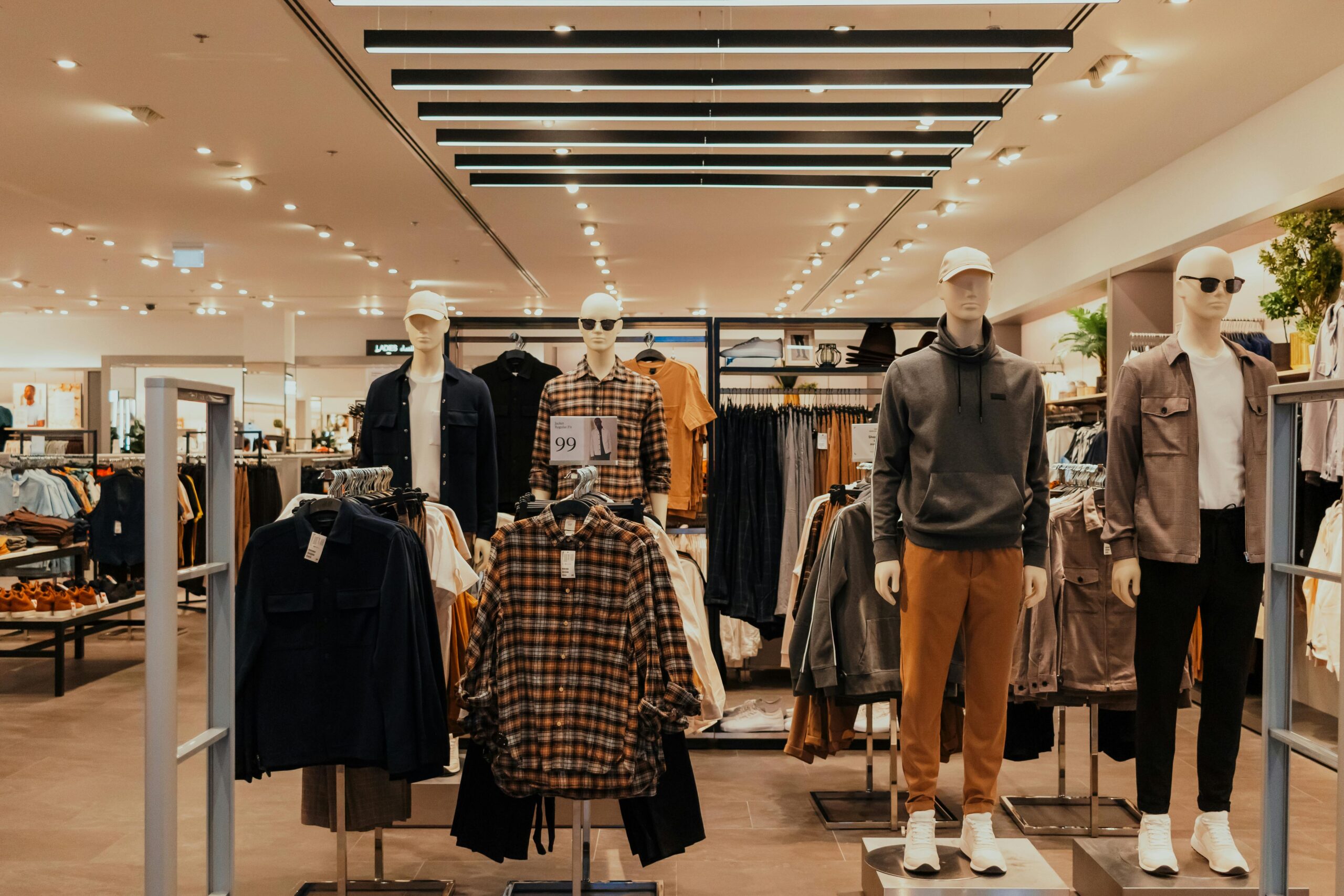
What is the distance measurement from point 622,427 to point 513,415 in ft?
3.63

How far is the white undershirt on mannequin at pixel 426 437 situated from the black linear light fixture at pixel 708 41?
161cm

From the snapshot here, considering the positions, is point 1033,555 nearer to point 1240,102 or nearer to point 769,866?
point 769,866

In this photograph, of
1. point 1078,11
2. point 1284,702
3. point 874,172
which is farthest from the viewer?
point 874,172

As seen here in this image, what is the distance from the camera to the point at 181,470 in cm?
859

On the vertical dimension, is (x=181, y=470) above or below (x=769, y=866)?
above

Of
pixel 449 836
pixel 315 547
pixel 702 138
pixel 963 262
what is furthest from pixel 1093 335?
pixel 315 547

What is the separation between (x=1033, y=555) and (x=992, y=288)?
9332 mm

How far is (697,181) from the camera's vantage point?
6.63 meters

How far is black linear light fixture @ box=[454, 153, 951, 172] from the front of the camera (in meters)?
6.25

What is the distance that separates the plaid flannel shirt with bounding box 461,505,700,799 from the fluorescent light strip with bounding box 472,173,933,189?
4.30 metres

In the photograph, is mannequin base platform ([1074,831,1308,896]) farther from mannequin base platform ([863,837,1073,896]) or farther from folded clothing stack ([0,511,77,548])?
folded clothing stack ([0,511,77,548])

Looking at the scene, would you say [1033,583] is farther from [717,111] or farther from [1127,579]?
[717,111]

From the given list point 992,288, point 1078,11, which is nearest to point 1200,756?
point 1078,11

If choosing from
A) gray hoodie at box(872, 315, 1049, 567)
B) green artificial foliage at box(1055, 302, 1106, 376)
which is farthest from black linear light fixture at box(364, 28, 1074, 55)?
green artificial foliage at box(1055, 302, 1106, 376)
